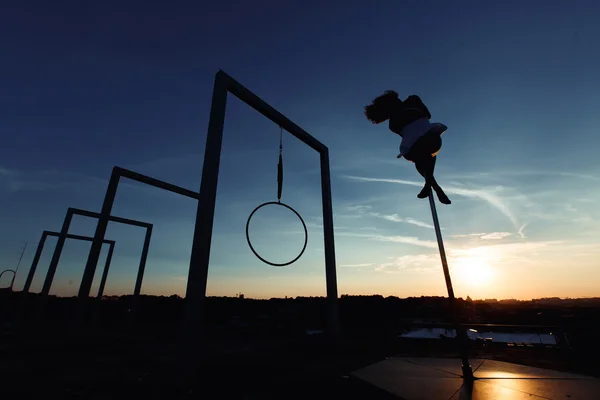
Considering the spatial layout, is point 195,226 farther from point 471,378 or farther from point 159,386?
point 471,378

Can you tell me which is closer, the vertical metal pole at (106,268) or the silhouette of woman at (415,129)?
the silhouette of woman at (415,129)

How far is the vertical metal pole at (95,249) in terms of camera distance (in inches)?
316

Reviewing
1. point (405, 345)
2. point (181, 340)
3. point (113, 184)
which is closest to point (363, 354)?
point (405, 345)

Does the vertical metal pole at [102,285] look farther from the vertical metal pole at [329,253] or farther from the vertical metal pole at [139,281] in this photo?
the vertical metal pole at [329,253]

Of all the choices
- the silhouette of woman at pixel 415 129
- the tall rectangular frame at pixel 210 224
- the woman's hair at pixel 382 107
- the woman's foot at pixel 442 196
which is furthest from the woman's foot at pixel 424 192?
the tall rectangular frame at pixel 210 224

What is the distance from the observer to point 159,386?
3.44 m

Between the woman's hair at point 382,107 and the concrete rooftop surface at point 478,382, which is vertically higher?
the woman's hair at point 382,107

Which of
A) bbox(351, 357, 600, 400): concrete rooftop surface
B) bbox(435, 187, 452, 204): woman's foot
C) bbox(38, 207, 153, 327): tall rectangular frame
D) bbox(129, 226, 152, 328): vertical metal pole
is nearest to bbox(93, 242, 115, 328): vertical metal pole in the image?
bbox(38, 207, 153, 327): tall rectangular frame

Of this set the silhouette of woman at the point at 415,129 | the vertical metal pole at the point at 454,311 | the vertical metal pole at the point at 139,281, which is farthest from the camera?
the vertical metal pole at the point at 139,281

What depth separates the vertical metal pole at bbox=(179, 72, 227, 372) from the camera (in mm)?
3729

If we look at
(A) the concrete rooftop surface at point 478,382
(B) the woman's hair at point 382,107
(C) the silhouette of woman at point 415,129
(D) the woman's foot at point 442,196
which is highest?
(B) the woman's hair at point 382,107

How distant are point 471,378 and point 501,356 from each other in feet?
11.6

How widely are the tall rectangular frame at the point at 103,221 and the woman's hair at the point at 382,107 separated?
25.7 ft

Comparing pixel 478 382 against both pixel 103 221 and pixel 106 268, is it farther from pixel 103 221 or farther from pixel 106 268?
pixel 106 268
